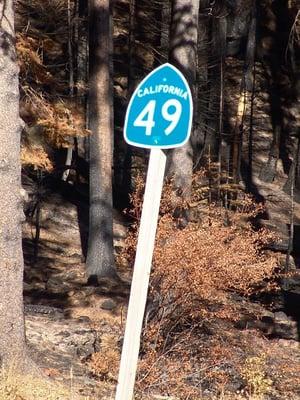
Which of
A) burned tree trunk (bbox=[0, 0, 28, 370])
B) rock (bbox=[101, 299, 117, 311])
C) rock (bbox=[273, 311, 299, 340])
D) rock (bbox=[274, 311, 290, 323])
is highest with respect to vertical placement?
burned tree trunk (bbox=[0, 0, 28, 370])

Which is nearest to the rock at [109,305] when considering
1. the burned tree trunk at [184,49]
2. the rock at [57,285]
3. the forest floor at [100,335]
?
the forest floor at [100,335]

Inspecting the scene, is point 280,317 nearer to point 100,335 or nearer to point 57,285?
point 57,285

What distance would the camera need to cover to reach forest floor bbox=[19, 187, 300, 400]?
29.3 ft

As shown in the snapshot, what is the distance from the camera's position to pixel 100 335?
1098 centimetres

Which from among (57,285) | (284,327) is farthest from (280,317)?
(57,285)

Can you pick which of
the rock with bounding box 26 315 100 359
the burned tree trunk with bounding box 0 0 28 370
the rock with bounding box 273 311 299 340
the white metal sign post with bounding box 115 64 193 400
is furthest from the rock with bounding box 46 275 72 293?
the white metal sign post with bounding box 115 64 193 400

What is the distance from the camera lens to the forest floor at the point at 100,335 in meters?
8.92

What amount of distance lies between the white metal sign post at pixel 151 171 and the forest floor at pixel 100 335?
7.13 ft

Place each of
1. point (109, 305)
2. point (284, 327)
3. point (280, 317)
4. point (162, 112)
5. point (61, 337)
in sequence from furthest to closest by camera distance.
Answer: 1. point (280, 317)
2. point (284, 327)
3. point (109, 305)
4. point (61, 337)
5. point (162, 112)

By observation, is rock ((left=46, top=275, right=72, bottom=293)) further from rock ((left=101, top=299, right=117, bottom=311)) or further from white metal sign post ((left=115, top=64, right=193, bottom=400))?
white metal sign post ((left=115, top=64, right=193, bottom=400))

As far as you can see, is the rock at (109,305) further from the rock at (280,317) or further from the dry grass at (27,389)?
the dry grass at (27,389)

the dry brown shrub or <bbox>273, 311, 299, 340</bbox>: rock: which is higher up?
the dry brown shrub

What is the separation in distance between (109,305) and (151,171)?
891 centimetres

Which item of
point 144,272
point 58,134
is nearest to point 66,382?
point 144,272
